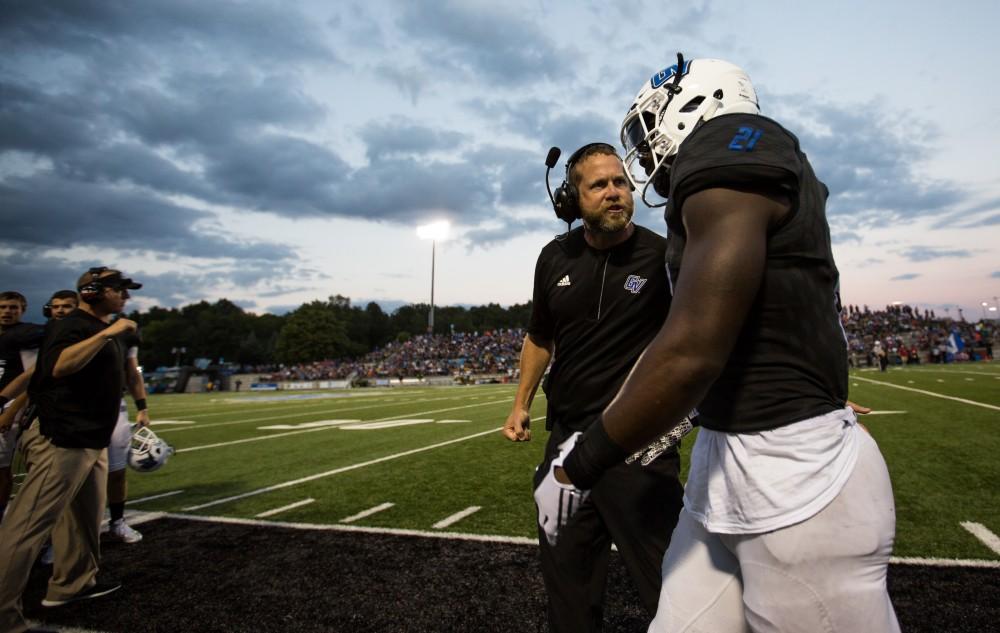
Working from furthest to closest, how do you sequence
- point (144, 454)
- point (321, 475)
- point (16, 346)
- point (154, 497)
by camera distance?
point (321, 475) → point (154, 497) → point (16, 346) → point (144, 454)

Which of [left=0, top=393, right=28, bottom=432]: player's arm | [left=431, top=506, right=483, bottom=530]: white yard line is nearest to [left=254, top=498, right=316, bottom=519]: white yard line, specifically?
[left=431, top=506, right=483, bottom=530]: white yard line

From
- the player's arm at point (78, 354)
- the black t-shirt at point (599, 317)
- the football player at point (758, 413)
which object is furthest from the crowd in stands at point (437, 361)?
the football player at point (758, 413)

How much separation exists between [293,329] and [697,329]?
97.9 meters

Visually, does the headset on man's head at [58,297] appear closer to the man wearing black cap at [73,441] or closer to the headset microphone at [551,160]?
the man wearing black cap at [73,441]

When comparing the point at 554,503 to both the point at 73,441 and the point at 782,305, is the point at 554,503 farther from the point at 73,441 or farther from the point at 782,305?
the point at 73,441

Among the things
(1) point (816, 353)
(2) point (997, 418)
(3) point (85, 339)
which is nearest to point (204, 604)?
(3) point (85, 339)

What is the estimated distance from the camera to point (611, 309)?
2.61 metres

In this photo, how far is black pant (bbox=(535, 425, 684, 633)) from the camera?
7.42ft

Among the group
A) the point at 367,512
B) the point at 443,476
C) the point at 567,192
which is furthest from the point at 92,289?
the point at 443,476

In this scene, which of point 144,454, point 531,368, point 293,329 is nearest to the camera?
point 531,368

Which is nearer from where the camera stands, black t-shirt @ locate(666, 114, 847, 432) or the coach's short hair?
black t-shirt @ locate(666, 114, 847, 432)

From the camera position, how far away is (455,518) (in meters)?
5.16

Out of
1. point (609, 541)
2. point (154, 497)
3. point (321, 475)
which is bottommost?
point (154, 497)

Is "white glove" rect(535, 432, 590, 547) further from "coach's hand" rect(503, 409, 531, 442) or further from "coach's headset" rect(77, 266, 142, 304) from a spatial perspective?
"coach's headset" rect(77, 266, 142, 304)
